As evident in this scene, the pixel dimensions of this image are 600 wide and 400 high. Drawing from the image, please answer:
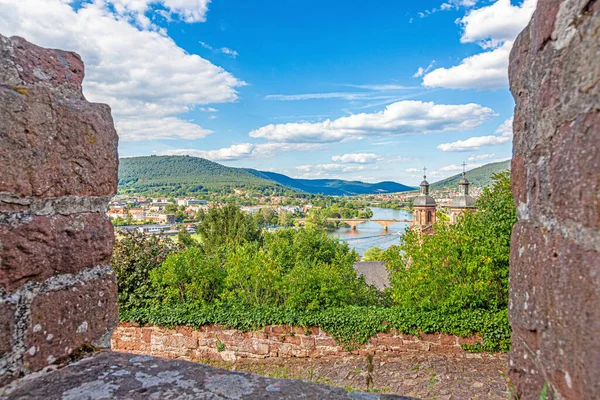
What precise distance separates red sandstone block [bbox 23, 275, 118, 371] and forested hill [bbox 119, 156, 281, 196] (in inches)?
3211

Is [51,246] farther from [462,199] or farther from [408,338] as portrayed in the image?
[462,199]

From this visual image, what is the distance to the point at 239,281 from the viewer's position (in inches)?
327

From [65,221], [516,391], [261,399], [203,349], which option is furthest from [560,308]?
[203,349]

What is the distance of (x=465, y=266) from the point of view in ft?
24.8

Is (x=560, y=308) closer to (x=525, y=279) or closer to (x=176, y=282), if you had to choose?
(x=525, y=279)

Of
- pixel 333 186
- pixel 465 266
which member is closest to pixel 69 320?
pixel 465 266

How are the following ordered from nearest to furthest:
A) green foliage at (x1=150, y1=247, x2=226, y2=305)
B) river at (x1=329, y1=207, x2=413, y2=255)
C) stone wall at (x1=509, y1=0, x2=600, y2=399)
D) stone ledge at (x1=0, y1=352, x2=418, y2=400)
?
1. stone wall at (x1=509, y1=0, x2=600, y2=399)
2. stone ledge at (x1=0, y1=352, x2=418, y2=400)
3. green foliage at (x1=150, y1=247, x2=226, y2=305)
4. river at (x1=329, y1=207, x2=413, y2=255)

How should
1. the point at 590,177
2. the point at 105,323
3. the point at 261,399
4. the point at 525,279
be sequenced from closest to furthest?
the point at 590,177 → the point at 525,279 → the point at 261,399 → the point at 105,323

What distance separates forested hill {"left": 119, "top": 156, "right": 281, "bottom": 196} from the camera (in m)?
85.3

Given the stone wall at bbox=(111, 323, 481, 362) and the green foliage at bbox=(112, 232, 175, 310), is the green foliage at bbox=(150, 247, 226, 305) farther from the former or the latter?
the stone wall at bbox=(111, 323, 481, 362)

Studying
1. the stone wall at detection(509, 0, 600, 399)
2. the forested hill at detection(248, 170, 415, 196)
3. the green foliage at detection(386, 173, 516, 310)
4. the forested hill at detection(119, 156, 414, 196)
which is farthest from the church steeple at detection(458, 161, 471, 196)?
the forested hill at detection(248, 170, 415, 196)

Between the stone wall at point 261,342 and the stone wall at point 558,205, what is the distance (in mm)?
6400

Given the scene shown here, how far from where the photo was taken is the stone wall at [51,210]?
1225 millimetres

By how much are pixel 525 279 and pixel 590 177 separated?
1.25ft
